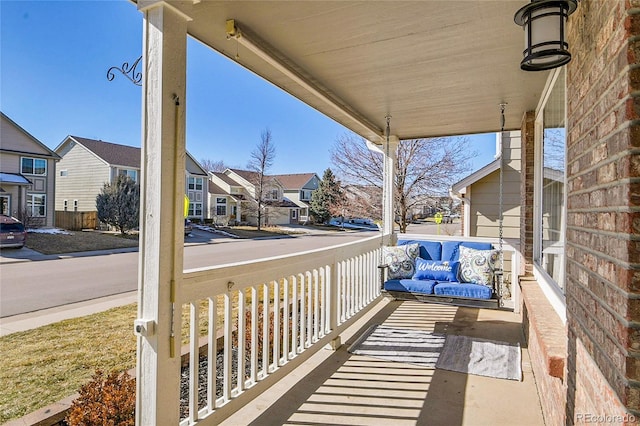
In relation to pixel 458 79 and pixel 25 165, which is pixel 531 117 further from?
pixel 25 165

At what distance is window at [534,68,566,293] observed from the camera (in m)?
2.76

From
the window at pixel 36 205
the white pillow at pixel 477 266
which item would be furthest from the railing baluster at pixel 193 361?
the window at pixel 36 205

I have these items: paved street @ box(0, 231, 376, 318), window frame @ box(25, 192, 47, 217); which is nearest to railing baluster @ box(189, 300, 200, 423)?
paved street @ box(0, 231, 376, 318)

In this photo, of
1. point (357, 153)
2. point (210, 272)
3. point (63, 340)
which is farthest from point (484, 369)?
point (357, 153)

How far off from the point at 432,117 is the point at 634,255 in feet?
12.9

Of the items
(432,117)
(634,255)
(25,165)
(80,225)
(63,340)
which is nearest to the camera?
(634,255)

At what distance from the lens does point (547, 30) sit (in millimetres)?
1798

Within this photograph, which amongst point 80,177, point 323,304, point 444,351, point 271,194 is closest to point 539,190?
point 444,351

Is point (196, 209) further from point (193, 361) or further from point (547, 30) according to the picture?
point (547, 30)

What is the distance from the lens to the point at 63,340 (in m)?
4.23

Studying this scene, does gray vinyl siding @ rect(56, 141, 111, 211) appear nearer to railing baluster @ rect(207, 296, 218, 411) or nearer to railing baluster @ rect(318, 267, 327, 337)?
railing baluster @ rect(318, 267, 327, 337)

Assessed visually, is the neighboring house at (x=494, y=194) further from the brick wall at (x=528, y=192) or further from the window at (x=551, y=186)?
the window at (x=551, y=186)

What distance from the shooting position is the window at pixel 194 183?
1001 inches

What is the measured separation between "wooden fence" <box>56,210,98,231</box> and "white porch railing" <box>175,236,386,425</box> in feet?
58.1
